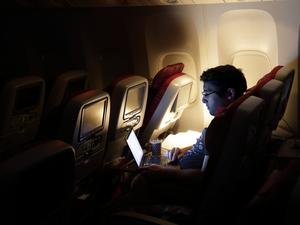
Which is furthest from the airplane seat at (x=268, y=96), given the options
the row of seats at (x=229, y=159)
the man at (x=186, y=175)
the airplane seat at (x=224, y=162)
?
the man at (x=186, y=175)

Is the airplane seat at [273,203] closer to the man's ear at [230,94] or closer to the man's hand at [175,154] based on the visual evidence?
the man's ear at [230,94]

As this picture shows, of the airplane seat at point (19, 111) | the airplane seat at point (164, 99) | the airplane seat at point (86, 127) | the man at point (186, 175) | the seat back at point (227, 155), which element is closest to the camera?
the seat back at point (227, 155)

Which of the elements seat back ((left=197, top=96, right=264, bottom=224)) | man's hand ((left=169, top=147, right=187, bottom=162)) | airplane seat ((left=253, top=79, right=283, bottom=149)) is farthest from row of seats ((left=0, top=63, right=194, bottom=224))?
airplane seat ((left=253, top=79, right=283, bottom=149))

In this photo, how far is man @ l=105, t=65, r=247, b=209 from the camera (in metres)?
2.24

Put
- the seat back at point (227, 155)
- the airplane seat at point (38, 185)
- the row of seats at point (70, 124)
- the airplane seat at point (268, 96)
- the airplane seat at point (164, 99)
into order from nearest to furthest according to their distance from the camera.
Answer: the airplane seat at point (38, 185) < the row of seats at point (70, 124) < the seat back at point (227, 155) < the airplane seat at point (268, 96) < the airplane seat at point (164, 99)

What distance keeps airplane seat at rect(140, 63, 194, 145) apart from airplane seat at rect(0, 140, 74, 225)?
1504 millimetres

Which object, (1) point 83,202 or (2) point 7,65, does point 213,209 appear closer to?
(1) point 83,202

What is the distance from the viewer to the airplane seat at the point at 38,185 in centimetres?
114

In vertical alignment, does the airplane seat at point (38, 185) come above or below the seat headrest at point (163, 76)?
above

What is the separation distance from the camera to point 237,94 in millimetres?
2420

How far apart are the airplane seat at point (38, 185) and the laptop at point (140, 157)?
3.61 ft

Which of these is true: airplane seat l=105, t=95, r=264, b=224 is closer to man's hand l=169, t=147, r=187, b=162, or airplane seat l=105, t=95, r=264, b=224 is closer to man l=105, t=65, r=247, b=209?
man l=105, t=65, r=247, b=209

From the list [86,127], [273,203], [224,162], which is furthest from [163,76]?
[273,203]

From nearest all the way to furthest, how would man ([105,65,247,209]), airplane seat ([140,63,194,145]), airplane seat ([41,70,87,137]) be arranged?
man ([105,65,247,209]), airplane seat ([41,70,87,137]), airplane seat ([140,63,194,145])
